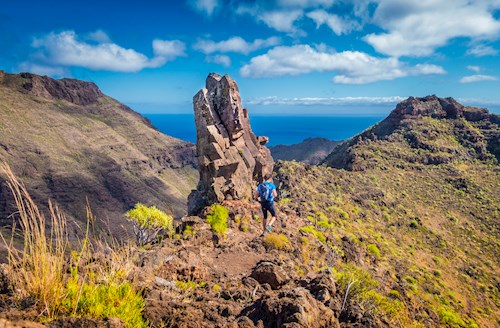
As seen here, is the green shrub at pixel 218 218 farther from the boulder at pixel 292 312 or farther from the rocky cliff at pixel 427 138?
the rocky cliff at pixel 427 138

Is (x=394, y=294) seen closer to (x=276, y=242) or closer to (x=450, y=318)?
(x=450, y=318)

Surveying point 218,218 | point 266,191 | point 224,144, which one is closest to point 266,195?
point 266,191

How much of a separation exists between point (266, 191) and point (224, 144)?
932 cm

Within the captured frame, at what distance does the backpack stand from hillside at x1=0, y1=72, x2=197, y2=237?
7653 cm

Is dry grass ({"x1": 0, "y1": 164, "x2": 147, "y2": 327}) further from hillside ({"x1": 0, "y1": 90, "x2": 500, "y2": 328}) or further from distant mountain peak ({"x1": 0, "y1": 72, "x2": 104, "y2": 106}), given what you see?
distant mountain peak ({"x1": 0, "y1": 72, "x2": 104, "y2": 106})

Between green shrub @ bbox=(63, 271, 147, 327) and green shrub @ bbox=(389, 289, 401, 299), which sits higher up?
green shrub @ bbox=(63, 271, 147, 327)

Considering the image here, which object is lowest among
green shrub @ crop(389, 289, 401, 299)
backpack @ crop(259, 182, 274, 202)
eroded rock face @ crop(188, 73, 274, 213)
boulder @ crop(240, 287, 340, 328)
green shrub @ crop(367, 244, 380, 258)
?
green shrub @ crop(367, 244, 380, 258)

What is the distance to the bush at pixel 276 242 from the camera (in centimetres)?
1517

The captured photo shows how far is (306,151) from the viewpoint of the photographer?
18825 centimetres

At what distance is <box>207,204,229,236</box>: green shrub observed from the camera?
15.6m

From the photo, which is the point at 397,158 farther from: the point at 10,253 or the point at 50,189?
the point at 50,189

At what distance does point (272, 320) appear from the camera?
5789 mm

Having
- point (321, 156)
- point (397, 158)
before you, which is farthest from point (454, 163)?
point (321, 156)

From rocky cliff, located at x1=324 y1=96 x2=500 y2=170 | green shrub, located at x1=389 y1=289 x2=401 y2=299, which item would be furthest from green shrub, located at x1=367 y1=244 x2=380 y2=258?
rocky cliff, located at x1=324 y1=96 x2=500 y2=170
